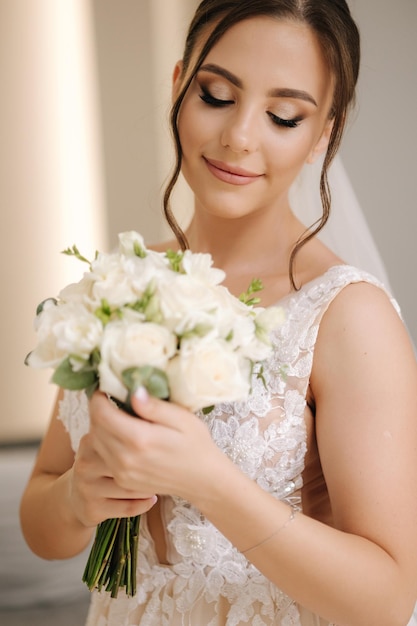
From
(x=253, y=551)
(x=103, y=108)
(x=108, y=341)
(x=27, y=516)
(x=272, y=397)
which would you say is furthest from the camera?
(x=103, y=108)

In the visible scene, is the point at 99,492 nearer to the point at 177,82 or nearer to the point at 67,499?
the point at 67,499

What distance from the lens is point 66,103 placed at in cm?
418

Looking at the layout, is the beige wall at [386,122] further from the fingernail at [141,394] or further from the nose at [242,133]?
the fingernail at [141,394]

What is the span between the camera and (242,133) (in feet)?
5.59

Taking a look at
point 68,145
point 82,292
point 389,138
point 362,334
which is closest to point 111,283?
point 82,292

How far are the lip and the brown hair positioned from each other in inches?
6.6

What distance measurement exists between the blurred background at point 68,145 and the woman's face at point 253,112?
6.95ft

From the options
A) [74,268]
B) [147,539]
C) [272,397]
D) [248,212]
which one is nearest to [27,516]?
[147,539]

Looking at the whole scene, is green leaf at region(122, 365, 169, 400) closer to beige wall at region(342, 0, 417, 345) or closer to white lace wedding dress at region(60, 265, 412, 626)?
white lace wedding dress at region(60, 265, 412, 626)

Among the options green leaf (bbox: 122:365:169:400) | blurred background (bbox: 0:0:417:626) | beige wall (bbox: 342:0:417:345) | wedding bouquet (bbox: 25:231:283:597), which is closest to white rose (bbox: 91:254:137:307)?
wedding bouquet (bbox: 25:231:283:597)

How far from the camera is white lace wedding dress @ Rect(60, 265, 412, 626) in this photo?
1.67m

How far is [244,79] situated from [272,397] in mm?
631

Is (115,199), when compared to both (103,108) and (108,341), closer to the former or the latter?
(103,108)

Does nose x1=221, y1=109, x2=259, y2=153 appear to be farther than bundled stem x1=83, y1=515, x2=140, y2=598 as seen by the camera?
Yes
